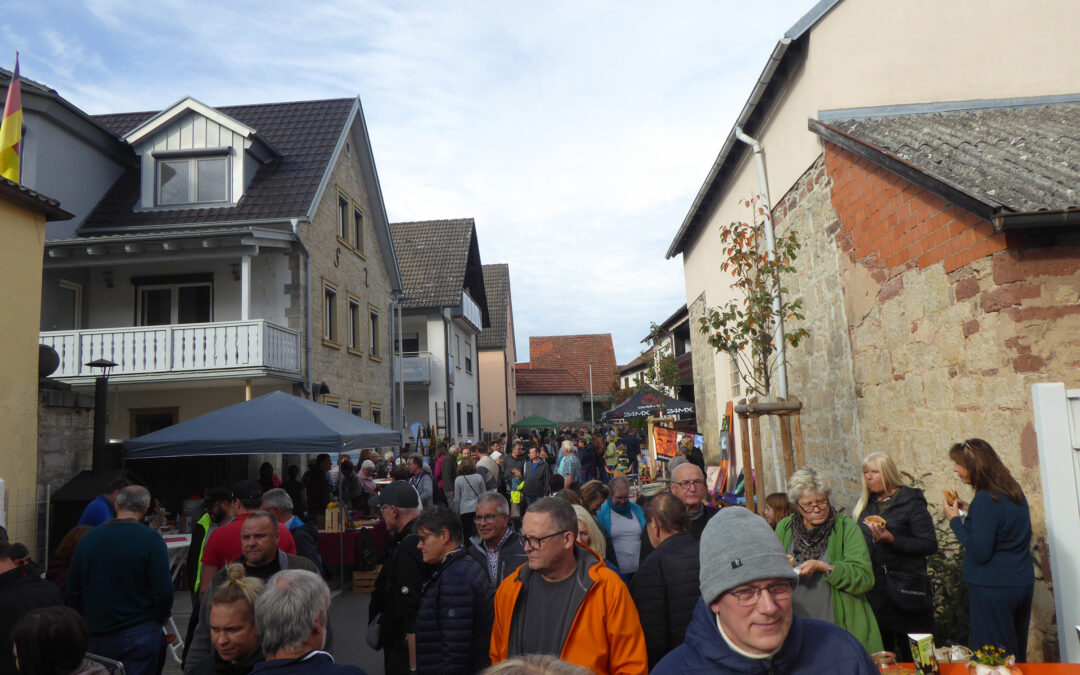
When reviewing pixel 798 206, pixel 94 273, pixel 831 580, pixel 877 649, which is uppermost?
pixel 94 273

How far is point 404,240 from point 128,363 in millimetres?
18094

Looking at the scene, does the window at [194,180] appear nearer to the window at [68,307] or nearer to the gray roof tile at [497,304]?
the window at [68,307]

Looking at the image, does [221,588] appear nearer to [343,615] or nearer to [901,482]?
[901,482]

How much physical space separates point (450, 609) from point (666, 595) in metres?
1.14

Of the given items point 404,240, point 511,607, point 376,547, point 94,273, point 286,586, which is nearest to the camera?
point 286,586

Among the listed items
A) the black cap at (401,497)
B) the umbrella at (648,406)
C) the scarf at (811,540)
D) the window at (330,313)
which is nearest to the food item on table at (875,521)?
the scarf at (811,540)

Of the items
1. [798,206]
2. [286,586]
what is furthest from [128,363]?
[286,586]

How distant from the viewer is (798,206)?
33.1 feet

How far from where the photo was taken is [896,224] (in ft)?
23.5

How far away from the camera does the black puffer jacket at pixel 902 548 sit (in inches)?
181

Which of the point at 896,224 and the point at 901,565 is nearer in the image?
the point at 901,565

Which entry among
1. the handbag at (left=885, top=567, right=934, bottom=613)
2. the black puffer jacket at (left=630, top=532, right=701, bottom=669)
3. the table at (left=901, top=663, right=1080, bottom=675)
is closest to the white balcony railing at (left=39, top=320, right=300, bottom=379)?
the black puffer jacket at (left=630, top=532, right=701, bottom=669)

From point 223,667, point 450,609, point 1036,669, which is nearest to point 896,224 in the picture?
point 1036,669

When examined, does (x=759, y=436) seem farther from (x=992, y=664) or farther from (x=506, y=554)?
(x=992, y=664)
